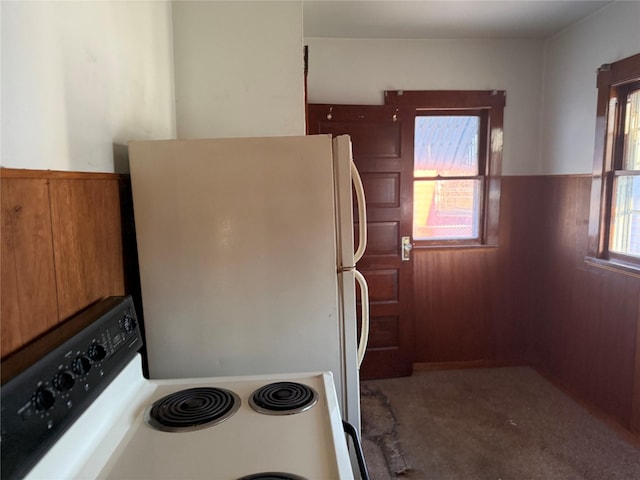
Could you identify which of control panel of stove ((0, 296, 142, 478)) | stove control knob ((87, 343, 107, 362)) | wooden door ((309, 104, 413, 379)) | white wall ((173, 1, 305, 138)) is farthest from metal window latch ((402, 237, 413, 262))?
stove control knob ((87, 343, 107, 362))

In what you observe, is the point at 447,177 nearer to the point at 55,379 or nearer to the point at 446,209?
the point at 446,209

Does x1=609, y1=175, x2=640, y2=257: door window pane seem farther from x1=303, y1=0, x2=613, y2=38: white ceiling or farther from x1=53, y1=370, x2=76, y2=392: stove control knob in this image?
x1=53, y1=370, x2=76, y2=392: stove control knob

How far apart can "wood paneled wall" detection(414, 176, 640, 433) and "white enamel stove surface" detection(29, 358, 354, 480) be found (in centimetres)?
236

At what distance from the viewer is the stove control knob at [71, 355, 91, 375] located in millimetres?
893

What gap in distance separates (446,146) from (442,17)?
90 centimetres

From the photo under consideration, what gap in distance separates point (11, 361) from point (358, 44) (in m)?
2.97

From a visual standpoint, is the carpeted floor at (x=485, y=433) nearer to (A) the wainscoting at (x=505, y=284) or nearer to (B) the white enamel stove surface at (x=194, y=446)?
(A) the wainscoting at (x=505, y=284)

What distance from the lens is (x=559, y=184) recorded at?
310 centimetres

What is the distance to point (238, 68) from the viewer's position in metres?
1.93

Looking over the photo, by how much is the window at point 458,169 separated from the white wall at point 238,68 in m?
1.48

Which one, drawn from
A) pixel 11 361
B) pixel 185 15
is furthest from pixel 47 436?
pixel 185 15

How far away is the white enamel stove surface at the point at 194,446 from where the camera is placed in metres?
0.87

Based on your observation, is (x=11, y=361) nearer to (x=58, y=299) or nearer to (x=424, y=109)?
(x=58, y=299)

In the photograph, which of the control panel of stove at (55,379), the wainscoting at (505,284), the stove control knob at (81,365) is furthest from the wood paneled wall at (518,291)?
the stove control knob at (81,365)
